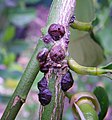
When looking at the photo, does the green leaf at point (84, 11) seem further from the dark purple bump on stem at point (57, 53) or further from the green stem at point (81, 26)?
the dark purple bump on stem at point (57, 53)

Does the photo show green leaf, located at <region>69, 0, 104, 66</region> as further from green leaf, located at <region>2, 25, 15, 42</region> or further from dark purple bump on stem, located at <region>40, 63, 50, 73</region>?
green leaf, located at <region>2, 25, 15, 42</region>

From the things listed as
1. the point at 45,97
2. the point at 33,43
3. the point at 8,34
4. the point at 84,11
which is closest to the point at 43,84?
the point at 45,97

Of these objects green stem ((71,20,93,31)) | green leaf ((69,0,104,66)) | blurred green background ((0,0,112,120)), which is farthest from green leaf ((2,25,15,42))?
green stem ((71,20,93,31))

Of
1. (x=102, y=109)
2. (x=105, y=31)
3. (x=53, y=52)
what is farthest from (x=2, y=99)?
(x=53, y=52)

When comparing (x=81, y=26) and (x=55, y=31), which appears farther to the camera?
(x=81, y=26)

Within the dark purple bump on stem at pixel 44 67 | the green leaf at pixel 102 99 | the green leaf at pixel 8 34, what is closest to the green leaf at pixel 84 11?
the green leaf at pixel 102 99

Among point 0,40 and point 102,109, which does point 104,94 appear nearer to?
point 102,109

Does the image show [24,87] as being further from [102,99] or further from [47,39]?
[102,99]
